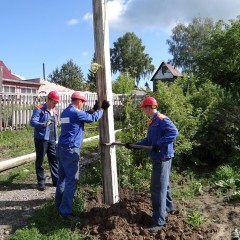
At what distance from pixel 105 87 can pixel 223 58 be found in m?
15.3

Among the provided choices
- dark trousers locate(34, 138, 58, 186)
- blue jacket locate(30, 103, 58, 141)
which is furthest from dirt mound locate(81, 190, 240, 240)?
blue jacket locate(30, 103, 58, 141)

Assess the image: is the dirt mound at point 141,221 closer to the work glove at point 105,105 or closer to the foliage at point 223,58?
the work glove at point 105,105

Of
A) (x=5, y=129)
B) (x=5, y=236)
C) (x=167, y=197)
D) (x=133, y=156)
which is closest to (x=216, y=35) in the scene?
(x=5, y=129)

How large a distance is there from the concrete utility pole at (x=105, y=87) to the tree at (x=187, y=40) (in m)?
43.5

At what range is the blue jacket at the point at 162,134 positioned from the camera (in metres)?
4.93

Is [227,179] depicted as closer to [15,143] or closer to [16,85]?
[15,143]

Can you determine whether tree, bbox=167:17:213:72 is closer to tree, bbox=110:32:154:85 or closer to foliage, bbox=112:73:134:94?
tree, bbox=110:32:154:85

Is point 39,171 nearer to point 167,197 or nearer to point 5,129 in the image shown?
point 167,197

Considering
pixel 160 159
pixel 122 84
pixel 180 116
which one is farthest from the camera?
pixel 122 84

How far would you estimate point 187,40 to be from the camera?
5034 cm

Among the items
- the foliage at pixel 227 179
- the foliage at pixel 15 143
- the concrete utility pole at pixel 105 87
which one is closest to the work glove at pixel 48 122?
the concrete utility pole at pixel 105 87

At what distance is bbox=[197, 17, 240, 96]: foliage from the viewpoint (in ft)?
61.8

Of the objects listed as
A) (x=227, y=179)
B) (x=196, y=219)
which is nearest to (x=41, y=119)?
(x=196, y=219)

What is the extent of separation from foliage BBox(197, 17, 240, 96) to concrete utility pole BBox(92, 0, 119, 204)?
13.5 m
